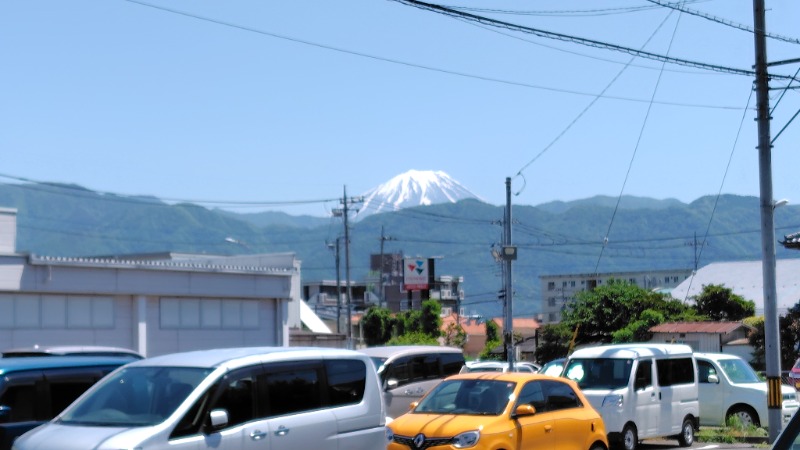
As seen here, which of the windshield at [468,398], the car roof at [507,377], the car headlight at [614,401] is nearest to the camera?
the windshield at [468,398]

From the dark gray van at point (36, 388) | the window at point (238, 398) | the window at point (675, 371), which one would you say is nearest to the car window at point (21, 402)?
the dark gray van at point (36, 388)

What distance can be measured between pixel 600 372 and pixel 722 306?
3749cm

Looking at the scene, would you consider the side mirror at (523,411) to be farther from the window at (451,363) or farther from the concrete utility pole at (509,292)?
the concrete utility pole at (509,292)

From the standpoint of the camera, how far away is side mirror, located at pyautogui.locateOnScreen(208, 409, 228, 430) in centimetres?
997

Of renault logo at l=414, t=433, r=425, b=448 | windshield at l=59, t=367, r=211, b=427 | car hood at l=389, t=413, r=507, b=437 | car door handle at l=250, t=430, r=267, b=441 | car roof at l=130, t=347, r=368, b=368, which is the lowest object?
renault logo at l=414, t=433, r=425, b=448

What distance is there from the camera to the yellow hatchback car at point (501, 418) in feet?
43.6

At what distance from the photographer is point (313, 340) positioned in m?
56.0

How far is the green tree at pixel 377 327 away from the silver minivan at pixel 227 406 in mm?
75987

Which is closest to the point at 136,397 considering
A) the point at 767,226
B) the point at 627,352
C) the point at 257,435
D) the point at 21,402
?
the point at 257,435

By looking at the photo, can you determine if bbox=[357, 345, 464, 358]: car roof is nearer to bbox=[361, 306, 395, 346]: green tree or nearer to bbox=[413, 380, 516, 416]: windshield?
bbox=[413, 380, 516, 416]: windshield

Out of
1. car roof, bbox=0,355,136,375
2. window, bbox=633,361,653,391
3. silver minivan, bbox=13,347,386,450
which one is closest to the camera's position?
silver minivan, bbox=13,347,386,450

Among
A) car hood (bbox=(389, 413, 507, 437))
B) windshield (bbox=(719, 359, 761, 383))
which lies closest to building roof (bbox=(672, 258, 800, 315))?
windshield (bbox=(719, 359, 761, 383))

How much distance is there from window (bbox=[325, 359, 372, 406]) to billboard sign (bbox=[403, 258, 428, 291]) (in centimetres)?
10272

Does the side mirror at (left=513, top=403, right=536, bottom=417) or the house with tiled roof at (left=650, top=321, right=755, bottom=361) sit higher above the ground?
the side mirror at (left=513, top=403, right=536, bottom=417)
